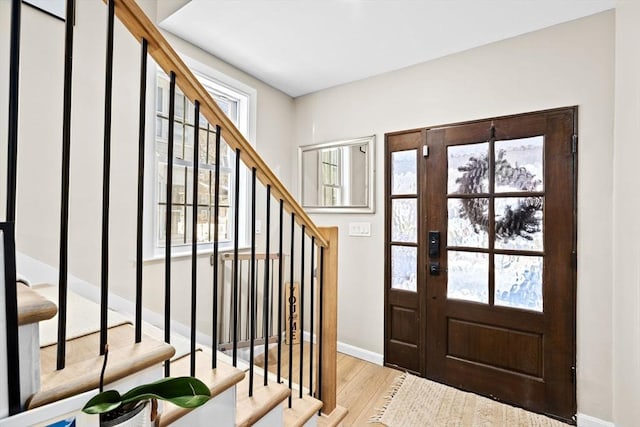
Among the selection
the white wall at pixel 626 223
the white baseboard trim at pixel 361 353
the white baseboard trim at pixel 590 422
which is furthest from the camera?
the white baseboard trim at pixel 361 353

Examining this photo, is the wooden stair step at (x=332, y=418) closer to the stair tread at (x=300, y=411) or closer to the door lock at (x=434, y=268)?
the stair tread at (x=300, y=411)

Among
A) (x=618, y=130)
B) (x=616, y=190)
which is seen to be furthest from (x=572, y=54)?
(x=616, y=190)

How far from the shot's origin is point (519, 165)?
213 cm

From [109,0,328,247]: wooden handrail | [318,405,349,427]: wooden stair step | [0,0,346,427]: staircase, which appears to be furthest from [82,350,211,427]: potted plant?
[318,405,349,427]: wooden stair step

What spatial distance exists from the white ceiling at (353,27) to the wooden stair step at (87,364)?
75.7 inches

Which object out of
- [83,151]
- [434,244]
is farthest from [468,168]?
[83,151]

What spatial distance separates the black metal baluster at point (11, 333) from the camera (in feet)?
2.01

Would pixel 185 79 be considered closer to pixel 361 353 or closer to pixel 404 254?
pixel 404 254

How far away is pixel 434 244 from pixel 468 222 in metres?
0.30

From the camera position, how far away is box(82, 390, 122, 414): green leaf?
583 millimetres

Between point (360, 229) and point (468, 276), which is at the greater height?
point (360, 229)

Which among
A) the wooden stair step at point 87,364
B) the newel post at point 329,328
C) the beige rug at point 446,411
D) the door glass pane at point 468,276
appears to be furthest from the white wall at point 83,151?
the door glass pane at point 468,276

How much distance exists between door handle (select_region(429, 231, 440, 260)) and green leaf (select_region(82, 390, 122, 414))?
2.21 metres

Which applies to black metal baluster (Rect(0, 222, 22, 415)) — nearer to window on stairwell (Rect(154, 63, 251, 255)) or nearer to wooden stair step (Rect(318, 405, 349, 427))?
window on stairwell (Rect(154, 63, 251, 255))
